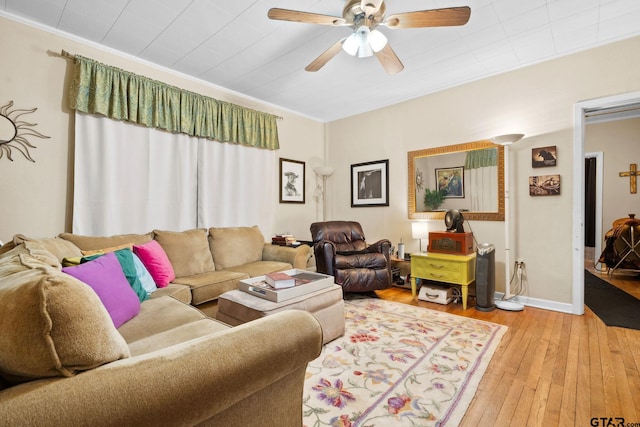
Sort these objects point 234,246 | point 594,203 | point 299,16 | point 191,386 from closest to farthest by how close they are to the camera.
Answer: point 191,386 → point 299,16 → point 234,246 → point 594,203

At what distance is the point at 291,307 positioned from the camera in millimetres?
1938

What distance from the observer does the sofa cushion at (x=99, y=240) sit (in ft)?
7.66

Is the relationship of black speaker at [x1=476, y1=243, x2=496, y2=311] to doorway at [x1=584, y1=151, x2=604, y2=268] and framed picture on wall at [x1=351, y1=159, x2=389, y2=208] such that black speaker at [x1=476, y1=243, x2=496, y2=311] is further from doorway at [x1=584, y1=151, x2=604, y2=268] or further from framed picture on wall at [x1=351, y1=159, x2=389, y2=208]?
doorway at [x1=584, y1=151, x2=604, y2=268]

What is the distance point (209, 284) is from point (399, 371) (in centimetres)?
161

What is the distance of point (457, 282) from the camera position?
3111 millimetres

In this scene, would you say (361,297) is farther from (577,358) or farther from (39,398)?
(39,398)

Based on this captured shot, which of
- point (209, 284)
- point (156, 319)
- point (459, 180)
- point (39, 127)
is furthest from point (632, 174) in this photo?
point (39, 127)

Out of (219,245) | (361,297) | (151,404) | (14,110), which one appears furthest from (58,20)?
(361,297)

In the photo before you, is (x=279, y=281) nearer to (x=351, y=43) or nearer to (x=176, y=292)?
(x=176, y=292)

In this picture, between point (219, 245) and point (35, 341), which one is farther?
point (219, 245)

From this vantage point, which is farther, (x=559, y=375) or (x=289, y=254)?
(x=289, y=254)

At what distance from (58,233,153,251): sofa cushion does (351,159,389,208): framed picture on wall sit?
2959 mm

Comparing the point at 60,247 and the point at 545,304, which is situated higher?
the point at 60,247

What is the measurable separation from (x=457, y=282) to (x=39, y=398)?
3249mm
